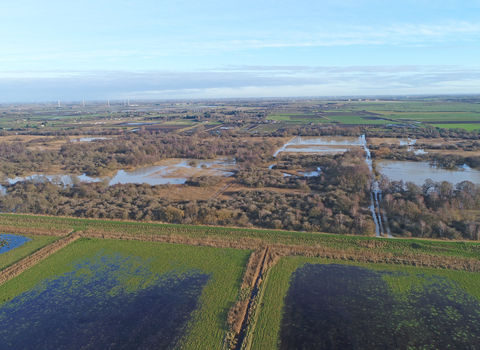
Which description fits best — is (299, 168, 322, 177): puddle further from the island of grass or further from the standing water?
the island of grass

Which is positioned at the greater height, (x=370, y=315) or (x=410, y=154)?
(x=410, y=154)

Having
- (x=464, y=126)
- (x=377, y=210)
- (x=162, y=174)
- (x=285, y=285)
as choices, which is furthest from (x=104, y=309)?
(x=464, y=126)

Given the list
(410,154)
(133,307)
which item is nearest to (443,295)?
(133,307)

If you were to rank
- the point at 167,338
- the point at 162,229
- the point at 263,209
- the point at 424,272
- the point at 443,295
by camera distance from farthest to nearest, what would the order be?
the point at 263,209, the point at 162,229, the point at 424,272, the point at 443,295, the point at 167,338

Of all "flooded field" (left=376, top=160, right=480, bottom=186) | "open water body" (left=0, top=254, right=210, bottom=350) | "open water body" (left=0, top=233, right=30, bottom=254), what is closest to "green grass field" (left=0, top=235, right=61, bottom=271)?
"open water body" (left=0, top=233, right=30, bottom=254)

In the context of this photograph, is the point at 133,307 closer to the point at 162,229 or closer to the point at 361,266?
the point at 162,229
